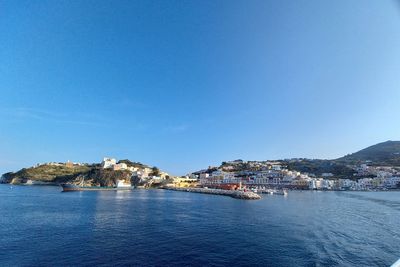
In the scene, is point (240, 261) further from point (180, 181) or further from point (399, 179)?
point (399, 179)

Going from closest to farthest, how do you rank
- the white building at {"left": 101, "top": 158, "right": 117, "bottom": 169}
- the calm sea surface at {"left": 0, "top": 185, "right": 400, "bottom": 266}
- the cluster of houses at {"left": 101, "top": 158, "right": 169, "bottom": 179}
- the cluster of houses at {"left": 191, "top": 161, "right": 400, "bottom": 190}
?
1. the calm sea surface at {"left": 0, "top": 185, "right": 400, "bottom": 266}
2. the cluster of houses at {"left": 191, "top": 161, "right": 400, "bottom": 190}
3. the cluster of houses at {"left": 101, "top": 158, "right": 169, "bottom": 179}
4. the white building at {"left": 101, "top": 158, "right": 117, "bottom": 169}

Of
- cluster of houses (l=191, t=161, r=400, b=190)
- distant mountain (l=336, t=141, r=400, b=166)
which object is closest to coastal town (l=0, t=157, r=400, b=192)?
cluster of houses (l=191, t=161, r=400, b=190)

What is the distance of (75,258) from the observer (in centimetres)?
1360

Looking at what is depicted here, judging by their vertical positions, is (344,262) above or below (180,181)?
below

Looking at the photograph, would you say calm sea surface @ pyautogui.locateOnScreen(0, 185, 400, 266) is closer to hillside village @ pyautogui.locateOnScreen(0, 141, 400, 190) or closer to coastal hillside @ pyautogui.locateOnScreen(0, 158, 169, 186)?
hillside village @ pyautogui.locateOnScreen(0, 141, 400, 190)

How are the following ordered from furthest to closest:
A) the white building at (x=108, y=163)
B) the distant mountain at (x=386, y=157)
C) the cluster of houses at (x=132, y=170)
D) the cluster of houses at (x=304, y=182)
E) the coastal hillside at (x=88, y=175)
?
the distant mountain at (x=386, y=157)
the white building at (x=108, y=163)
the cluster of houses at (x=132, y=170)
the coastal hillside at (x=88, y=175)
the cluster of houses at (x=304, y=182)

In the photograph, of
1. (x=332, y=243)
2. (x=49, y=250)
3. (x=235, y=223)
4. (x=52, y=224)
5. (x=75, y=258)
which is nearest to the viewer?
(x=75, y=258)

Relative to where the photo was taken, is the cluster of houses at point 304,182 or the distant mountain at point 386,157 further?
the distant mountain at point 386,157

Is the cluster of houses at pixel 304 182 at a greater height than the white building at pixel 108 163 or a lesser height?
lesser

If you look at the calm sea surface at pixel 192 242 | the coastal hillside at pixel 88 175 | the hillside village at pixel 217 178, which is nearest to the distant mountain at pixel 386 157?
the hillside village at pixel 217 178

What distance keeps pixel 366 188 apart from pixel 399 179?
14207 mm

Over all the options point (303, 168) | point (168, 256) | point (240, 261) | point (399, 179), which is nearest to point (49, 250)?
point (168, 256)

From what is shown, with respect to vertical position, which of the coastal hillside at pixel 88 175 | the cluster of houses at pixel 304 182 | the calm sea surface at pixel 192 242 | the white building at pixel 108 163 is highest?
the white building at pixel 108 163

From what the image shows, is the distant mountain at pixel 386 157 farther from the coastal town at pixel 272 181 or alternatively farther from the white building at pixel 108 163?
the white building at pixel 108 163
